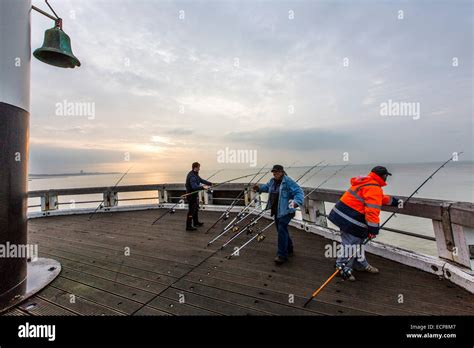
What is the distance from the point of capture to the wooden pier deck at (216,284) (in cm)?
262

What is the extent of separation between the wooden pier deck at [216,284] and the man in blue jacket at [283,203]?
0.86 ft

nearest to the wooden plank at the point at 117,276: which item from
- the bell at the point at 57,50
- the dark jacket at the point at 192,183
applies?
the dark jacket at the point at 192,183

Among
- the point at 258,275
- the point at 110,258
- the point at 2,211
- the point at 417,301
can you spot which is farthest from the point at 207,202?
the point at 417,301

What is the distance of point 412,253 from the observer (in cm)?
361

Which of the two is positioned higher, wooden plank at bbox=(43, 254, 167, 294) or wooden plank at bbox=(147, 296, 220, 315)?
wooden plank at bbox=(147, 296, 220, 315)

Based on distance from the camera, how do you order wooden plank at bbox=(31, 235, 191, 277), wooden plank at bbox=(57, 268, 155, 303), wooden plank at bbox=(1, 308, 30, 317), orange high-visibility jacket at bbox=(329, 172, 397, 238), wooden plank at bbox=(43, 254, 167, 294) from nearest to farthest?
1. wooden plank at bbox=(1, 308, 30, 317)
2. wooden plank at bbox=(57, 268, 155, 303)
3. orange high-visibility jacket at bbox=(329, 172, 397, 238)
4. wooden plank at bbox=(43, 254, 167, 294)
5. wooden plank at bbox=(31, 235, 191, 277)

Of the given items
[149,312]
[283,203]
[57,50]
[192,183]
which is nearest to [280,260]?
[283,203]

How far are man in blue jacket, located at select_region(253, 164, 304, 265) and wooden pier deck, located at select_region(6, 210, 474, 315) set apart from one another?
0.86ft

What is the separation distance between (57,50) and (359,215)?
17.3ft

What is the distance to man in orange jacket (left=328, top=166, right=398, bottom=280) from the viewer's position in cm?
308

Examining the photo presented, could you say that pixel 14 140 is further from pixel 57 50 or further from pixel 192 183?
pixel 192 183

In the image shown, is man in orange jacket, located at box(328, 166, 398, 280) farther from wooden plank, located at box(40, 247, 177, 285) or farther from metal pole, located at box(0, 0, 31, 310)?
metal pole, located at box(0, 0, 31, 310)

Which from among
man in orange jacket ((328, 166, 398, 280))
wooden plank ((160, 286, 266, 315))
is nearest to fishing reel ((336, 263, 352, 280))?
man in orange jacket ((328, 166, 398, 280))
